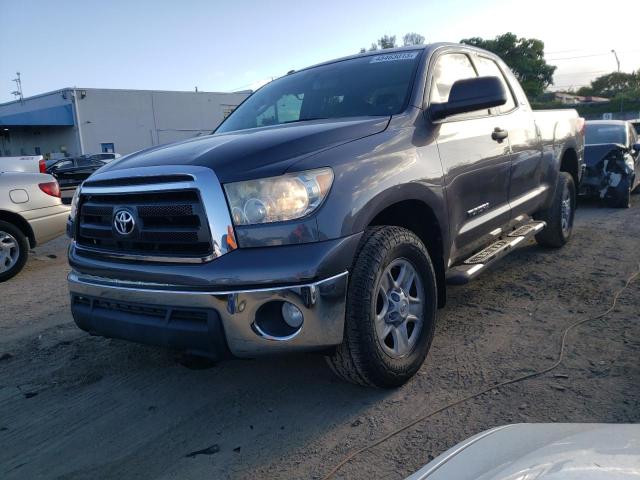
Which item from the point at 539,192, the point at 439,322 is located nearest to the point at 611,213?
the point at 539,192

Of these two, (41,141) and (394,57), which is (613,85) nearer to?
(41,141)

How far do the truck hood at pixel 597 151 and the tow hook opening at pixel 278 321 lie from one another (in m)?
8.05

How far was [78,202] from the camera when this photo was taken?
326 centimetres

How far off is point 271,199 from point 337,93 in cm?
161

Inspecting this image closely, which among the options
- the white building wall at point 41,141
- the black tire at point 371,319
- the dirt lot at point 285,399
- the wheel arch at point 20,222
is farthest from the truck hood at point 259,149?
the white building wall at point 41,141

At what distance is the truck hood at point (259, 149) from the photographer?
268 centimetres

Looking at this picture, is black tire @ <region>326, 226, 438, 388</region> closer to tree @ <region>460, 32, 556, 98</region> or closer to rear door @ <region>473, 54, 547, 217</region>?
rear door @ <region>473, 54, 547, 217</region>

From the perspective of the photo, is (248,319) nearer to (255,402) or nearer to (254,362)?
(255,402)

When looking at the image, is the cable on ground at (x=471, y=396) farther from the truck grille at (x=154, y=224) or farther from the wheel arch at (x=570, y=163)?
the wheel arch at (x=570, y=163)

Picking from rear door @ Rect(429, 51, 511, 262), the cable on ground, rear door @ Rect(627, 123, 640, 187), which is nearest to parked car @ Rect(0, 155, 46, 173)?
rear door @ Rect(429, 51, 511, 262)

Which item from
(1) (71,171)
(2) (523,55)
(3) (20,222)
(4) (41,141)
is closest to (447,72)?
(3) (20,222)

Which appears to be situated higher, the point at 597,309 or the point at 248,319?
the point at 248,319

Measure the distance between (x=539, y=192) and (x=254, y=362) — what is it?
10.6ft

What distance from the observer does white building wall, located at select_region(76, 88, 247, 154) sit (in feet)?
121
